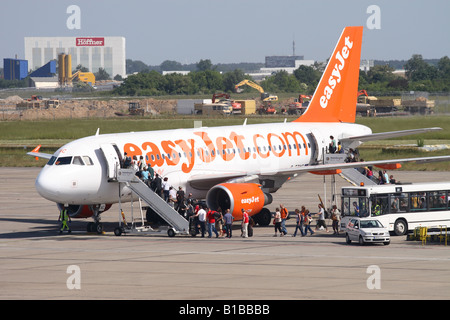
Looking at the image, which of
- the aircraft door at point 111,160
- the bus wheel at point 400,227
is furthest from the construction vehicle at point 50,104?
the bus wheel at point 400,227

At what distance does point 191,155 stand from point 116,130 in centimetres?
7289

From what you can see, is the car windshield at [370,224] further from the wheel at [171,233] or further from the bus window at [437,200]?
the wheel at [171,233]

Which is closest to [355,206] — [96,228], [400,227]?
[400,227]

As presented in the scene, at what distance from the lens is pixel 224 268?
110ft

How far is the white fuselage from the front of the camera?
143 feet

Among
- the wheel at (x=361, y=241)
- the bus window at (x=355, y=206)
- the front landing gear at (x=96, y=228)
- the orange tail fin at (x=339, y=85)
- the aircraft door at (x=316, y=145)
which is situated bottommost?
the front landing gear at (x=96, y=228)

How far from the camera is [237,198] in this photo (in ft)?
147

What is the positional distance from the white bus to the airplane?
7.06 ft

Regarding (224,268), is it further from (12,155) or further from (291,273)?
(12,155)

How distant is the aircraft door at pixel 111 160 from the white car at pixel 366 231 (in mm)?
12589

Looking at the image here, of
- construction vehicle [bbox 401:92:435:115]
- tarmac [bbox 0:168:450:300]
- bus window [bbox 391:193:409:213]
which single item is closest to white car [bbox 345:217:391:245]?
tarmac [bbox 0:168:450:300]

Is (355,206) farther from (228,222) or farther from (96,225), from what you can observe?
(96,225)

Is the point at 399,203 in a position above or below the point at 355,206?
above

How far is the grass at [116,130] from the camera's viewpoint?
9156cm
